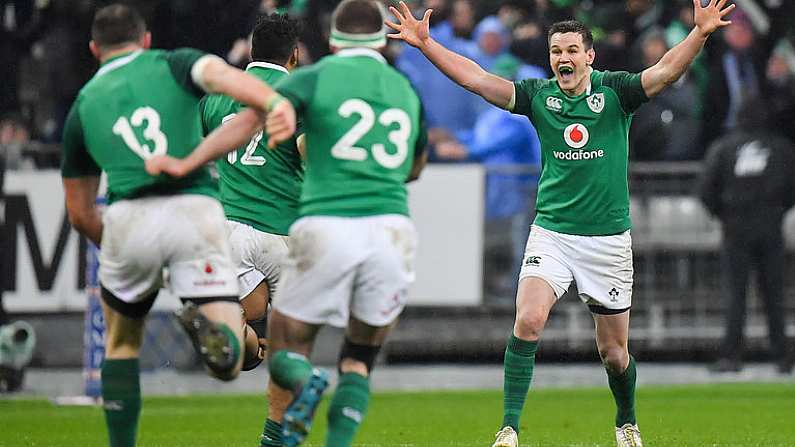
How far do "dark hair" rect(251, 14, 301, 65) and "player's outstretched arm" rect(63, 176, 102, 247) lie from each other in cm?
199

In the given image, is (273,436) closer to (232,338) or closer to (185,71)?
(232,338)

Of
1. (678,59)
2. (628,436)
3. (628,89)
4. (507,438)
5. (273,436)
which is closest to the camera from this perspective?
(273,436)

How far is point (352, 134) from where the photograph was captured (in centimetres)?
757

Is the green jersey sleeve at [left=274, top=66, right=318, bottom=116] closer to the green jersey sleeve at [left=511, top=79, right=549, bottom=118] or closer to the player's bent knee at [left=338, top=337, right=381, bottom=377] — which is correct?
the player's bent knee at [left=338, top=337, right=381, bottom=377]

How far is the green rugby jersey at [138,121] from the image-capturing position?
7.78 metres

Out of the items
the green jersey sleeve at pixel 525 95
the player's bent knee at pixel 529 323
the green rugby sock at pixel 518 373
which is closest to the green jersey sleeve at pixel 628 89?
the green jersey sleeve at pixel 525 95

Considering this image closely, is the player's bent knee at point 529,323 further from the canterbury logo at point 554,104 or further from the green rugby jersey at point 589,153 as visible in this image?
the canterbury logo at point 554,104

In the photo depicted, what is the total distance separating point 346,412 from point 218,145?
1435mm

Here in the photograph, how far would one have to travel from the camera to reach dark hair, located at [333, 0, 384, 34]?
775 centimetres

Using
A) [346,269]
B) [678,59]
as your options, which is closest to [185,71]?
[346,269]

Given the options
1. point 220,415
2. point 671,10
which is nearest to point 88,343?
point 220,415

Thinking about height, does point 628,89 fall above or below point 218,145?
above

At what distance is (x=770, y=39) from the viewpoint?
1966 centimetres

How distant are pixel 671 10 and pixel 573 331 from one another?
4697 mm
